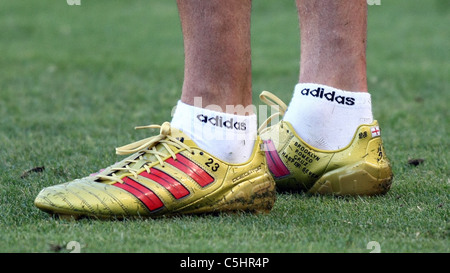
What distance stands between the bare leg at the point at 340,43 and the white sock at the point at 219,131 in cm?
35

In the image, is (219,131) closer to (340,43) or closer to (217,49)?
(217,49)

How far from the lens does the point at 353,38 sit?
1.98 m

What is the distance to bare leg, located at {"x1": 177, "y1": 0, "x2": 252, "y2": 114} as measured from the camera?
1685 mm

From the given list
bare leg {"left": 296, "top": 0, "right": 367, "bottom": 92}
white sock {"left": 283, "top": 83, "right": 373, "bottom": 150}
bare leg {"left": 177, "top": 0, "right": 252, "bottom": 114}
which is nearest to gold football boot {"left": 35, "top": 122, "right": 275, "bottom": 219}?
bare leg {"left": 177, "top": 0, "right": 252, "bottom": 114}

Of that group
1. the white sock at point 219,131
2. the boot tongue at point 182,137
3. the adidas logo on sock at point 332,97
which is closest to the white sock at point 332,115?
the adidas logo on sock at point 332,97

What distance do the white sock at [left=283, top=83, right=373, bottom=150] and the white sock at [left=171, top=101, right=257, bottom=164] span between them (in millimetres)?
278

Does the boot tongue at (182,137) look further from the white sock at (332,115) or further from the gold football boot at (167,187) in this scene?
the white sock at (332,115)

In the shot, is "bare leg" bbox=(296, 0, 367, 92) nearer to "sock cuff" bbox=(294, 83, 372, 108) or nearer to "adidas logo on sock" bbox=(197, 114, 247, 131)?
"sock cuff" bbox=(294, 83, 372, 108)

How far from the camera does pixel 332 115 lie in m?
1.97

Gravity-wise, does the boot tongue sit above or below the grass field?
above

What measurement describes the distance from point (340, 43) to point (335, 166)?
34 centimetres

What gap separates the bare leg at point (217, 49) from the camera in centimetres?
168

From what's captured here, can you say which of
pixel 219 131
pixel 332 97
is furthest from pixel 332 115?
pixel 219 131
